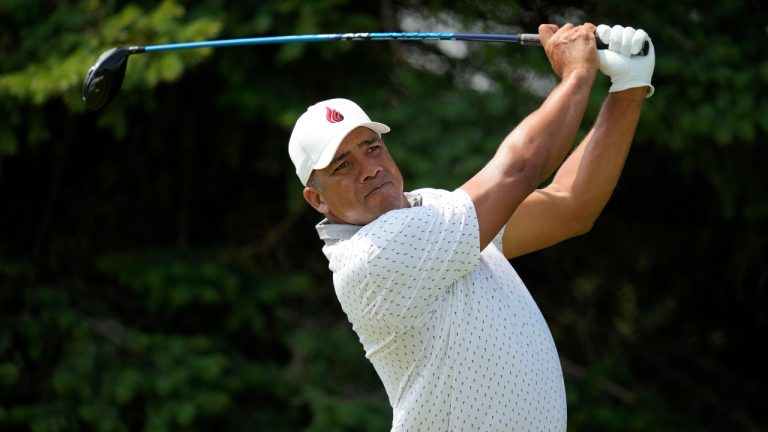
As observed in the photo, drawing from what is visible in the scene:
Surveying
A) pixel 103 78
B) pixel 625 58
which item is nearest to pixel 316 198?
pixel 625 58

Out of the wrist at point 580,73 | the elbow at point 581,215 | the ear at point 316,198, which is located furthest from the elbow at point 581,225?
the ear at point 316,198

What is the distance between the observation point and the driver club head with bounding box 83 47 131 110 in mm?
Answer: 3737

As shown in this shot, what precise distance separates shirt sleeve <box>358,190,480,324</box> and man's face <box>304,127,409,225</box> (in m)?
0.13

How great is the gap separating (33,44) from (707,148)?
9.24ft

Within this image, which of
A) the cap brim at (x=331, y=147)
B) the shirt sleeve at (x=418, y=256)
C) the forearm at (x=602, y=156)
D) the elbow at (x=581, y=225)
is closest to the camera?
the shirt sleeve at (x=418, y=256)

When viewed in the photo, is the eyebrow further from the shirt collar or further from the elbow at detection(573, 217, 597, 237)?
the elbow at detection(573, 217, 597, 237)

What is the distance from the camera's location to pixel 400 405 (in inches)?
110

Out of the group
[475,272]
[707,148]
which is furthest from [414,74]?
[475,272]

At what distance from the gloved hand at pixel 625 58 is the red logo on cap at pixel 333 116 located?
62cm

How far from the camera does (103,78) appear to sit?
3.75 metres

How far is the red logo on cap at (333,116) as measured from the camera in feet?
9.34

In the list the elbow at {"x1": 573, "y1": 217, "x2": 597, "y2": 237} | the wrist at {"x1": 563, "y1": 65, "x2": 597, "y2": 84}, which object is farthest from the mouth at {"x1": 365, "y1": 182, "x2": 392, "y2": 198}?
the elbow at {"x1": 573, "y1": 217, "x2": 597, "y2": 237}

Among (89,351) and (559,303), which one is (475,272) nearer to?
(89,351)

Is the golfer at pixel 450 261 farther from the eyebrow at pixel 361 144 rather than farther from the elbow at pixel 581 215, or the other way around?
the elbow at pixel 581 215
